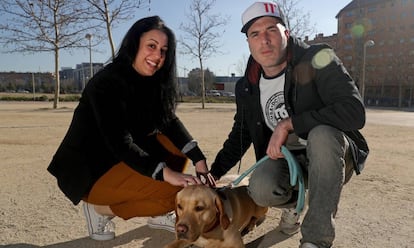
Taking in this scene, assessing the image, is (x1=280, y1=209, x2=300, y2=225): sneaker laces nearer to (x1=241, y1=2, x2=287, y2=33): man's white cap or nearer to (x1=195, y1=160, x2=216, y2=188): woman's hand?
(x1=195, y1=160, x2=216, y2=188): woman's hand

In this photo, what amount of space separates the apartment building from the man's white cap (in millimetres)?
49232

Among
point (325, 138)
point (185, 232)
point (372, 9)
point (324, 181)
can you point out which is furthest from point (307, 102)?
point (372, 9)

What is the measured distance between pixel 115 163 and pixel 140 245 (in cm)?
61

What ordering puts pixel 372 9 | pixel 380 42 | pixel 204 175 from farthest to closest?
pixel 372 9 < pixel 380 42 < pixel 204 175

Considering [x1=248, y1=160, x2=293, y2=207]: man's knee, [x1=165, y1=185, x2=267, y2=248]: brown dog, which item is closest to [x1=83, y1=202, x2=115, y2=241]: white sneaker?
[x1=165, y1=185, x2=267, y2=248]: brown dog

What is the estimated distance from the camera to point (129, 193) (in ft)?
8.96

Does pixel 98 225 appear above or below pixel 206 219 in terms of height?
below

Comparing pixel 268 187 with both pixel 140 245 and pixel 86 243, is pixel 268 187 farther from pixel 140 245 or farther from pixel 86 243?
pixel 86 243

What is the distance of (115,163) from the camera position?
2.80 m

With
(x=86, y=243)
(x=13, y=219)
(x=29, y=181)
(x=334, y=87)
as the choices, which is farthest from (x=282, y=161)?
(x=29, y=181)

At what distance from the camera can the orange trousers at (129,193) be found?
2.71 meters

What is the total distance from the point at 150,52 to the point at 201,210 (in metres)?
1.31

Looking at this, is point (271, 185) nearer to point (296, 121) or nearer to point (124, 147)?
point (296, 121)

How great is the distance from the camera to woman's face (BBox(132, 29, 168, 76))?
9.61 ft
